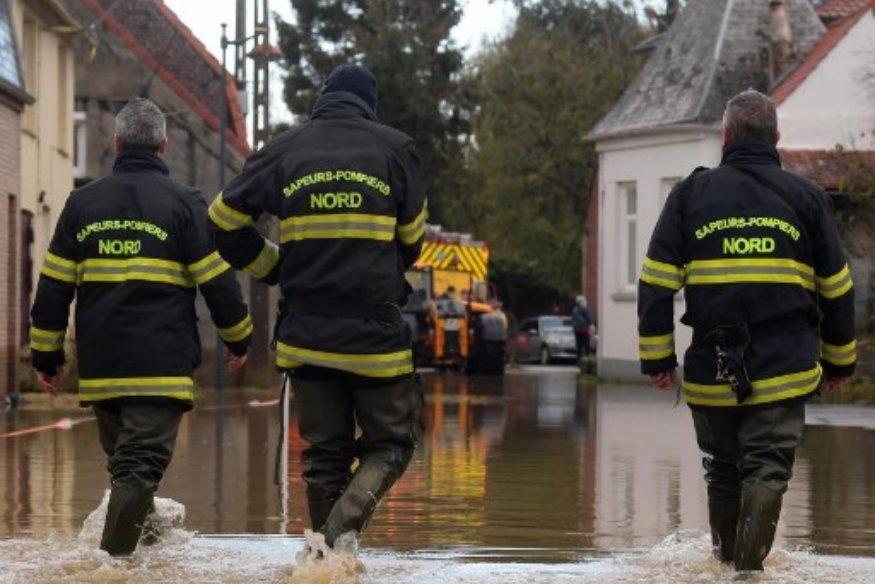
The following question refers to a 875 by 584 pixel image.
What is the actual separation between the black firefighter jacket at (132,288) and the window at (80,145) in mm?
33466

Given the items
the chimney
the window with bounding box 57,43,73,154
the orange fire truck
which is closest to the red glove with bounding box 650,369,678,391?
the window with bounding box 57,43,73,154

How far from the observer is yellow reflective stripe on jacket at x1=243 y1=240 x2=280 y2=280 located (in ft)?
30.1

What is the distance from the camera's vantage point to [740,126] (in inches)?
366

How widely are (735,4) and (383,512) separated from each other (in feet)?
94.5

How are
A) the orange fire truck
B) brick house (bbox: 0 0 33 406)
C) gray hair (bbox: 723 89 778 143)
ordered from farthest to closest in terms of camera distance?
the orange fire truck, brick house (bbox: 0 0 33 406), gray hair (bbox: 723 89 778 143)

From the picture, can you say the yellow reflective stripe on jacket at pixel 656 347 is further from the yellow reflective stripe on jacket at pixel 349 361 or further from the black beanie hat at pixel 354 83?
the black beanie hat at pixel 354 83

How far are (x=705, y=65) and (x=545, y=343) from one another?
23224mm

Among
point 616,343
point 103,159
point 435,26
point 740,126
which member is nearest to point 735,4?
point 616,343

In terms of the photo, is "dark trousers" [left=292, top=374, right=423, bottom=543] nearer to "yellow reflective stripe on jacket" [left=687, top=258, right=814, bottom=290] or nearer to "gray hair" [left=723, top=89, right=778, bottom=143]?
"yellow reflective stripe on jacket" [left=687, top=258, right=814, bottom=290]

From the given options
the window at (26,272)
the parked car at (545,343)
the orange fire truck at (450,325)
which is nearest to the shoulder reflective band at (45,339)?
the window at (26,272)

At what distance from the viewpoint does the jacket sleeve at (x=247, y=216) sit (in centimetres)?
902

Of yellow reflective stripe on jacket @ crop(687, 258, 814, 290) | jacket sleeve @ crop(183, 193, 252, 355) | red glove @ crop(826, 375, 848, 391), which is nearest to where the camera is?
yellow reflective stripe on jacket @ crop(687, 258, 814, 290)

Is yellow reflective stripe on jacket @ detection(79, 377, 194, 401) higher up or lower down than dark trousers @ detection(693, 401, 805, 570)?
higher up

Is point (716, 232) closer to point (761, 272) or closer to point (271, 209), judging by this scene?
point (761, 272)
